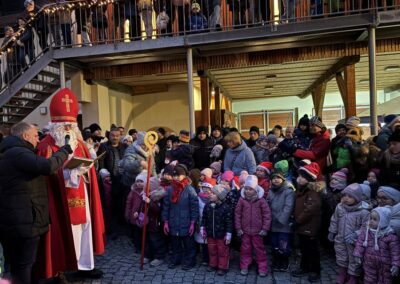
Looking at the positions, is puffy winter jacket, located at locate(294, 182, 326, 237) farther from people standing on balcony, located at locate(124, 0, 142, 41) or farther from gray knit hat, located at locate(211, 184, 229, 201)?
people standing on balcony, located at locate(124, 0, 142, 41)

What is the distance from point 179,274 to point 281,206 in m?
1.50

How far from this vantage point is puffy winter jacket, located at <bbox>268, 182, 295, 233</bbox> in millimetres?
4426

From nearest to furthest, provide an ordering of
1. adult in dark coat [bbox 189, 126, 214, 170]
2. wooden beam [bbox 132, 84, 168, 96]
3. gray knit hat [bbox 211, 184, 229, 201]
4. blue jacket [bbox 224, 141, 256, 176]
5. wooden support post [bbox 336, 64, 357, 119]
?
gray knit hat [bbox 211, 184, 229, 201] → blue jacket [bbox 224, 141, 256, 176] → adult in dark coat [bbox 189, 126, 214, 170] → wooden support post [bbox 336, 64, 357, 119] → wooden beam [bbox 132, 84, 168, 96]

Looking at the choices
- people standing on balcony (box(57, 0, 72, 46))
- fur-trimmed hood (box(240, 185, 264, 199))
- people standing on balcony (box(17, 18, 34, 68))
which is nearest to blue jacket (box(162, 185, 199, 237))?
fur-trimmed hood (box(240, 185, 264, 199))

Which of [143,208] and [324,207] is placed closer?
[324,207]

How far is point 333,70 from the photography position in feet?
34.2

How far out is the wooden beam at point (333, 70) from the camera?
8672 mm

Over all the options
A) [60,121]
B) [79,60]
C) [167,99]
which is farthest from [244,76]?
[60,121]

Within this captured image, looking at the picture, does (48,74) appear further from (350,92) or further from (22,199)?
(350,92)

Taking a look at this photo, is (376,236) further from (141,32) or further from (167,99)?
(167,99)

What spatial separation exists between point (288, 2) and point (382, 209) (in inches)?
219

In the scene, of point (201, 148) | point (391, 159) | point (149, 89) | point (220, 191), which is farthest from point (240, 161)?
point (149, 89)

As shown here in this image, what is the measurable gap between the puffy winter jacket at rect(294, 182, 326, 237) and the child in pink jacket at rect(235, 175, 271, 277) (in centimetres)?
34

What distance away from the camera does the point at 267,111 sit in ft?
56.4
